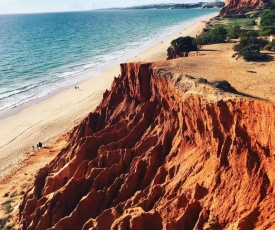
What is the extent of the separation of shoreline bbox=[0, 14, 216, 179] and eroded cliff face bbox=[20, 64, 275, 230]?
1396 cm

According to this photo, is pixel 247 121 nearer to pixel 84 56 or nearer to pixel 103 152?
pixel 103 152

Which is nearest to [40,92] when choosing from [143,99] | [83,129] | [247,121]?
[83,129]

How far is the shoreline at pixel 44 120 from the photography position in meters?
48.3

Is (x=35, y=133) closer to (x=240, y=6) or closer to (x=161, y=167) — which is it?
(x=161, y=167)

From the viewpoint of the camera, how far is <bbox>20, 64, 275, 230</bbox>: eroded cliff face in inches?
787

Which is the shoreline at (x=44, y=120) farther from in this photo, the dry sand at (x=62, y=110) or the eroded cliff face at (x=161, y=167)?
the eroded cliff face at (x=161, y=167)

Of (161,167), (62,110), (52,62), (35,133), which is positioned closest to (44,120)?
(62,110)

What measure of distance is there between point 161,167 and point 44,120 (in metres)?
37.1

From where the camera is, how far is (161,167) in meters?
26.0

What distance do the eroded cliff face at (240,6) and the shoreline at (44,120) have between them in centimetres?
11520

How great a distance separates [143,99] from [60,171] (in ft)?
32.5

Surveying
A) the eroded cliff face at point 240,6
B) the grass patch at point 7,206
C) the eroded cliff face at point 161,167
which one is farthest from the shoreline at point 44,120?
the eroded cliff face at point 240,6

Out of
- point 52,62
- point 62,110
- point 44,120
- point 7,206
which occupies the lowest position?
point 52,62

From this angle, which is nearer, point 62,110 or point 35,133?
point 35,133
